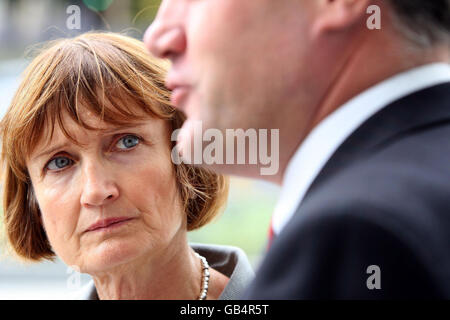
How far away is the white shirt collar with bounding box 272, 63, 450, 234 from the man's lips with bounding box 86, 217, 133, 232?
52 cm

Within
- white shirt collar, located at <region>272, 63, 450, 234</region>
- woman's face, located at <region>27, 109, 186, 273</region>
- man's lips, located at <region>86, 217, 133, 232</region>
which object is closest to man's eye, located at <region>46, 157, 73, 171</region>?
woman's face, located at <region>27, 109, 186, 273</region>

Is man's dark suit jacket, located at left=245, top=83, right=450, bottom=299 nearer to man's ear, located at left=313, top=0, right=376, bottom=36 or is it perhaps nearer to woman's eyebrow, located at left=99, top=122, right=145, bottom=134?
man's ear, located at left=313, top=0, right=376, bottom=36

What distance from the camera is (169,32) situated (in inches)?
24.4

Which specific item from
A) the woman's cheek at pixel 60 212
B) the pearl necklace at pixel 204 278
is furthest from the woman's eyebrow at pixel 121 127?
the pearl necklace at pixel 204 278

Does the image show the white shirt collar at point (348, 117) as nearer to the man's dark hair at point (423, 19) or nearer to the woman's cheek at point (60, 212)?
the man's dark hair at point (423, 19)

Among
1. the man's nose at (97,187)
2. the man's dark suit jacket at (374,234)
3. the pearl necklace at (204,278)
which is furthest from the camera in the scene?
the pearl necklace at (204,278)

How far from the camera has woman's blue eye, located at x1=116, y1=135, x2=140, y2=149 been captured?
1.08 meters

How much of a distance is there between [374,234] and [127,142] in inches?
27.5

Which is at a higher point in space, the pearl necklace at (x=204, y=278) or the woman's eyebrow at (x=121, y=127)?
the woman's eyebrow at (x=121, y=127)

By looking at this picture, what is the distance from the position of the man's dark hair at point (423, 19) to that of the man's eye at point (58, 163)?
0.67m

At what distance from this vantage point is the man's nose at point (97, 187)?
102cm
